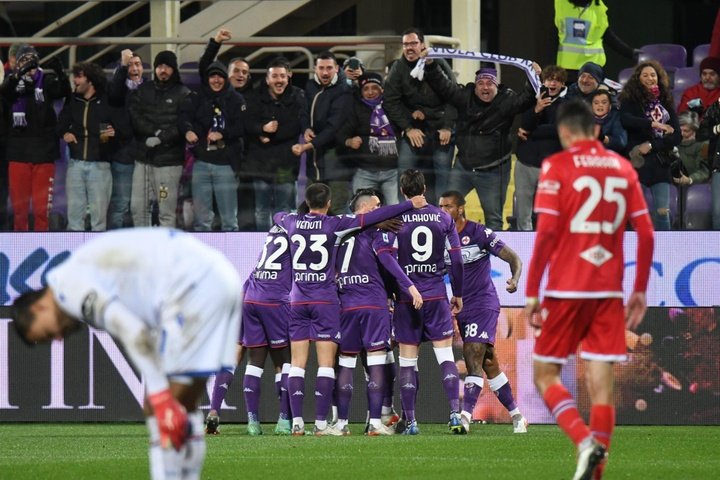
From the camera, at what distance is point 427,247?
14094mm

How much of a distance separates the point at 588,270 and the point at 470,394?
239 inches

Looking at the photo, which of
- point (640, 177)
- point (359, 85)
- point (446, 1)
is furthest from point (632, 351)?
point (446, 1)

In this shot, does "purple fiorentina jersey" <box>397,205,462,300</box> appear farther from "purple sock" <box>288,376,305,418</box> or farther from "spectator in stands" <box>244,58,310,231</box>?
"spectator in stands" <box>244,58,310,231</box>

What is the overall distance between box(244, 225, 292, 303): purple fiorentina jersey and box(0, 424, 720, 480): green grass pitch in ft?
4.80

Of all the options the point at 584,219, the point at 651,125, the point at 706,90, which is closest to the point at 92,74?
the point at 651,125

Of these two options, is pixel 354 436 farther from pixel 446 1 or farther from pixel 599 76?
pixel 446 1

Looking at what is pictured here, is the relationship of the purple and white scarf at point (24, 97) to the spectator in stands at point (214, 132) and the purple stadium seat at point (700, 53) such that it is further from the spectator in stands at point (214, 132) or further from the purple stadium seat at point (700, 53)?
the purple stadium seat at point (700, 53)

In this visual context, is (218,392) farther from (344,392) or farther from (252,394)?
(344,392)

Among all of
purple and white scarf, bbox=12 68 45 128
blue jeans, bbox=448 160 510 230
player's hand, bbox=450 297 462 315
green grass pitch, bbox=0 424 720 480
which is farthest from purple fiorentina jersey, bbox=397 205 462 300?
purple and white scarf, bbox=12 68 45 128

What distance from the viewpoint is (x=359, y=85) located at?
16078 mm

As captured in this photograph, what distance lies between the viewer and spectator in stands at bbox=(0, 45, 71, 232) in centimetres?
1655

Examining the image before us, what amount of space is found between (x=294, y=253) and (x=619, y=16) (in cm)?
1207

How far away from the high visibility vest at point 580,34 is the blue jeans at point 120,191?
18.3ft

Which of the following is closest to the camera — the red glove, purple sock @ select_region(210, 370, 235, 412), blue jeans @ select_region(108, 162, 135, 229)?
the red glove
